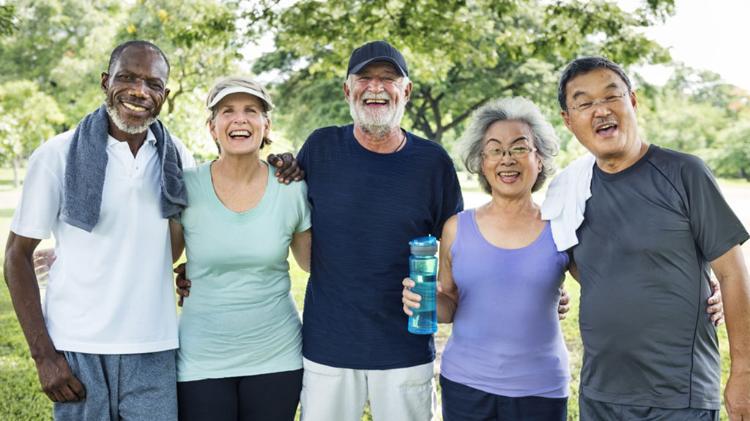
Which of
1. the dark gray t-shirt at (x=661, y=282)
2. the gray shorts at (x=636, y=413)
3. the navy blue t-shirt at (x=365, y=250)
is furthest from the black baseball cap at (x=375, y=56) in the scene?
the gray shorts at (x=636, y=413)

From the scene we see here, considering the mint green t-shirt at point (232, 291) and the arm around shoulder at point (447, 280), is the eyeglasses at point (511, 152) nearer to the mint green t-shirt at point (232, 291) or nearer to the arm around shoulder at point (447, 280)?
the arm around shoulder at point (447, 280)

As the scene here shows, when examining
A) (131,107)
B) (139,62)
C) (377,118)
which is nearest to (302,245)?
(377,118)

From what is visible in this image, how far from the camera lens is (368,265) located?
3.44m

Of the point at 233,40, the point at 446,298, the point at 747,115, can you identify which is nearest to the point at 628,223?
the point at 446,298

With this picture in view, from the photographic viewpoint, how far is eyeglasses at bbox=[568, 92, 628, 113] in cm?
294

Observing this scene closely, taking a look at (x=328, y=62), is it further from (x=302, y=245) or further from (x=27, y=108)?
(x=27, y=108)

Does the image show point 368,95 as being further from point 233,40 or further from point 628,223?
point 233,40

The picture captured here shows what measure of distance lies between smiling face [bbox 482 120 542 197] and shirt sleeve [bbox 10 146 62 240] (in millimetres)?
1997

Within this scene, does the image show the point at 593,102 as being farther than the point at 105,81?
No

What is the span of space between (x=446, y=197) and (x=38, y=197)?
1.99 meters

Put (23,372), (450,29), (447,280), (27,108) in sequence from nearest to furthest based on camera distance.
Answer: (447,280) < (23,372) < (450,29) < (27,108)

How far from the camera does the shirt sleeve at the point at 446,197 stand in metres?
3.64

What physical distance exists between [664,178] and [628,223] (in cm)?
24

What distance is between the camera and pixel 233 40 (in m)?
11.5
